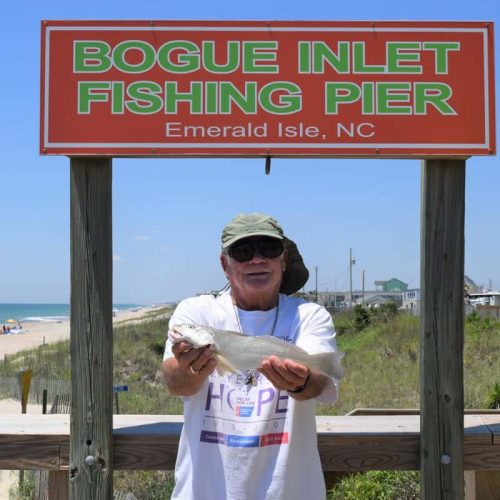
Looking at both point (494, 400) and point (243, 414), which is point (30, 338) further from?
point (243, 414)

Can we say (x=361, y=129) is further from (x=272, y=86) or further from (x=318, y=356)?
(x=318, y=356)

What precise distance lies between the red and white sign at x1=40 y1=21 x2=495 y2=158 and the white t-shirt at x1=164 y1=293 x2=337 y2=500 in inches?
39.1

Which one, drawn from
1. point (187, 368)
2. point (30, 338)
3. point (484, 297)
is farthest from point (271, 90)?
point (30, 338)

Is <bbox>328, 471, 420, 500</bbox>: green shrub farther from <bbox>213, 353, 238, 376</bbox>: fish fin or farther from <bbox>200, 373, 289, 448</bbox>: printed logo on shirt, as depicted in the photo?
<bbox>213, 353, 238, 376</bbox>: fish fin

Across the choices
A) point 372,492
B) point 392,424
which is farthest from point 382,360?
point 392,424

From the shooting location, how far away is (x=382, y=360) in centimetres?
2002

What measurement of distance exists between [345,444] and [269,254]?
1230 millimetres

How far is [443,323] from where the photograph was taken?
350cm

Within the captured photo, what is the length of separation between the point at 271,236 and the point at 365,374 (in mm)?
15432

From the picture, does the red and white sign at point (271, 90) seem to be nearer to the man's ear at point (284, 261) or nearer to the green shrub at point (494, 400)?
the man's ear at point (284, 261)

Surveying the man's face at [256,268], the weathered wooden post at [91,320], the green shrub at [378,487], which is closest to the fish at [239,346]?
the man's face at [256,268]

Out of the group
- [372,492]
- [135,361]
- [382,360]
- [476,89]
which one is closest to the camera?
[476,89]

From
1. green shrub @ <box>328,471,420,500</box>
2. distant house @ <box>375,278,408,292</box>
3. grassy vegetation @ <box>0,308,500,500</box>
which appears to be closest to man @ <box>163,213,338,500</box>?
green shrub @ <box>328,471,420,500</box>

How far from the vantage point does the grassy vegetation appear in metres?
6.81
